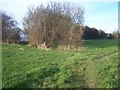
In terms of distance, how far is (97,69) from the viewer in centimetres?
1253

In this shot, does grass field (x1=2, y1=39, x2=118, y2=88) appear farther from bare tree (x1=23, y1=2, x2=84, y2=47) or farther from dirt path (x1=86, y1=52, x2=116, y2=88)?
bare tree (x1=23, y1=2, x2=84, y2=47)

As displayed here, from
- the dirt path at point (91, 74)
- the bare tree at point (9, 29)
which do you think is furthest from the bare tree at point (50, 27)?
the dirt path at point (91, 74)

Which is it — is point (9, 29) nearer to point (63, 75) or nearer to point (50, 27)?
point (50, 27)

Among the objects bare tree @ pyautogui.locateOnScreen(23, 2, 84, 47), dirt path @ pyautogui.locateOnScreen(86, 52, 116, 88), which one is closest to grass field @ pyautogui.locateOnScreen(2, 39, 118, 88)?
dirt path @ pyautogui.locateOnScreen(86, 52, 116, 88)

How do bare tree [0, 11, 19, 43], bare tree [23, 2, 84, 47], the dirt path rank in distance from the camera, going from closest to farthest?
the dirt path < bare tree [23, 2, 84, 47] < bare tree [0, 11, 19, 43]

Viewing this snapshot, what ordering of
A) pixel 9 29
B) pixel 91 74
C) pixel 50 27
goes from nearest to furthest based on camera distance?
pixel 91 74, pixel 50 27, pixel 9 29

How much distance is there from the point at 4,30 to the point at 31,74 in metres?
25.7

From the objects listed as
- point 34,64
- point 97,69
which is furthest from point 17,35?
point 97,69

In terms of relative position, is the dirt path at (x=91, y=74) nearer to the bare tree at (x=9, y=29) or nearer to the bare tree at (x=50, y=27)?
the bare tree at (x=50, y=27)

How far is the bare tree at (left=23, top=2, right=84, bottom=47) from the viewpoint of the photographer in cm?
3092

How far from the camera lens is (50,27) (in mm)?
31922

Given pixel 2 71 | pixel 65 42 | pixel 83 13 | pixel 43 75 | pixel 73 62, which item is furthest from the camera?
pixel 83 13

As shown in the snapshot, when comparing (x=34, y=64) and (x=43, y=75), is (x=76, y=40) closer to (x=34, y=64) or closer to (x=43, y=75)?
(x=34, y=64)

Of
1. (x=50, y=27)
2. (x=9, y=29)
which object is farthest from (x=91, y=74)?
(x=9, y=29)
